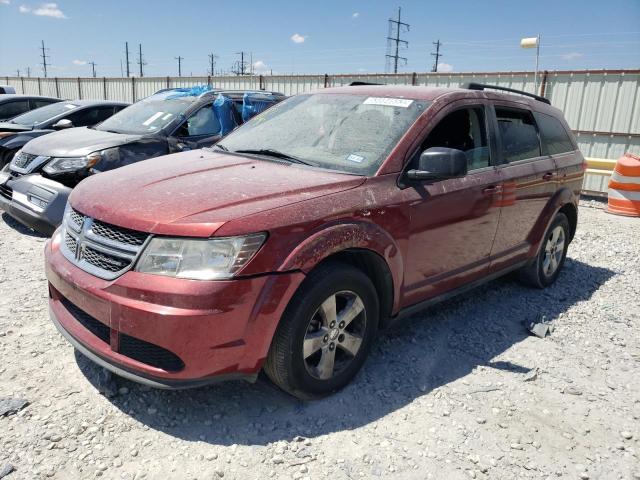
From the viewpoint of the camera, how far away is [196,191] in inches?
108

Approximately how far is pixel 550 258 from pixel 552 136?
1168mm

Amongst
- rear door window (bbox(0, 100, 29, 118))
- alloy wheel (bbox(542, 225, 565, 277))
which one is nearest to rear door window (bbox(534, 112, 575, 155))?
alloy wheel (bbox(542, 225, 565, 277))

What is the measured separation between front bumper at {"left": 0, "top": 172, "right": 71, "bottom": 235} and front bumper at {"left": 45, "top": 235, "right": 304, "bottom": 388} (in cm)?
298

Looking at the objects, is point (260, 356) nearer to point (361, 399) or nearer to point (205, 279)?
point (205, 279)

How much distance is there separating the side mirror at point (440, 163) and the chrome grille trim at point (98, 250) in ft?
5.41

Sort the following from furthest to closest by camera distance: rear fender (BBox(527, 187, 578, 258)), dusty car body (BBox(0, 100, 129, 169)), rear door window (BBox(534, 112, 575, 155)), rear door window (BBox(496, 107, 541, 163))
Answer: dusty car body (BBox(0, 100, 129, 169)) < rear door window (BBox(534, 112, 575, 155)) < rear fender (BBox(527, 187, 578, 258)) < rear door window (BBox(496, 107, 541, 163))

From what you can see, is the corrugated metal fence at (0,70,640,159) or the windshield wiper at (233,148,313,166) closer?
the windshield wiper at (233,148,313,166)

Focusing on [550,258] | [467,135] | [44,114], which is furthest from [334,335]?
[44,114]

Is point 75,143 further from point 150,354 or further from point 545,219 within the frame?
point 545,219

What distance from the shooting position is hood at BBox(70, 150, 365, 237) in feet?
8.13

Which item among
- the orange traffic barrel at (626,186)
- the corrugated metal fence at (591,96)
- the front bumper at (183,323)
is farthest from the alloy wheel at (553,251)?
the corrugated metal fence at (591,96)

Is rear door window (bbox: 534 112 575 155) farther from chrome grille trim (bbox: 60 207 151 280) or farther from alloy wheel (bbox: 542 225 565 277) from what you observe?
chrome grille trim (bbox: 60 207 151 280)

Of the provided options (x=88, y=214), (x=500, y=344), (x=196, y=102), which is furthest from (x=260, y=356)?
(x=196, y=102)

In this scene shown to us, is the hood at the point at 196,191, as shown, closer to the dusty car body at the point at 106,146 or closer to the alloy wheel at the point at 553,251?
the dusty car body at the point at 106,146
